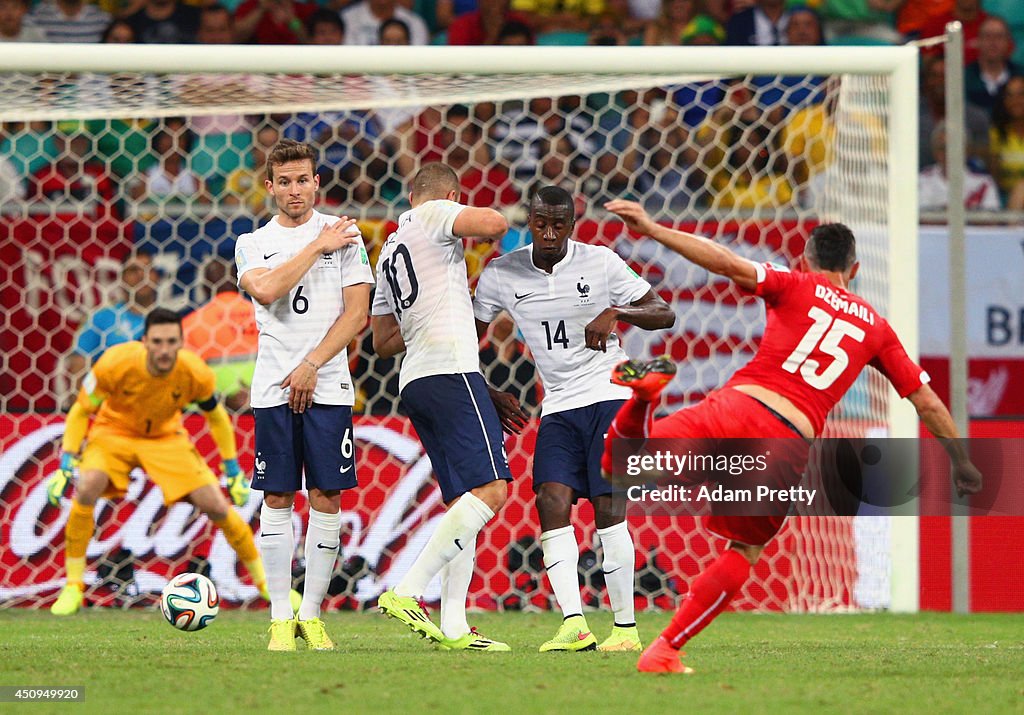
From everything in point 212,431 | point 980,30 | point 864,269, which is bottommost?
point 212,431

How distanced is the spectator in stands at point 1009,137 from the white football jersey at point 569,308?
634 cm

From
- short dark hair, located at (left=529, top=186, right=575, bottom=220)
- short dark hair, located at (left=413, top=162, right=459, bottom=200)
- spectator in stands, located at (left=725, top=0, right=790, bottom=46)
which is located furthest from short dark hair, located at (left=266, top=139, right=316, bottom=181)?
spectator in stands, located at (left=725, top=0, right=790, bottom=46)

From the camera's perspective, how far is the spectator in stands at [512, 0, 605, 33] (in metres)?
13.0

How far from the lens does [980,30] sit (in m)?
12.9

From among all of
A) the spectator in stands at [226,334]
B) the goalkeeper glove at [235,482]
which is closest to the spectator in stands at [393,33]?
the spectator in stands at [226,334]

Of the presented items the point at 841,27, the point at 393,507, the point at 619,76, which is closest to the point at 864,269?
the point at 619,76

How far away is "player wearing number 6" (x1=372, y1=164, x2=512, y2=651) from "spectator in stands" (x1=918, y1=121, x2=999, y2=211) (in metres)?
6.36

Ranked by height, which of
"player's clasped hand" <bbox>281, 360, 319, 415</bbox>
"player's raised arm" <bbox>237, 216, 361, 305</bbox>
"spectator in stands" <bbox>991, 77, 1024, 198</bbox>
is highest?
"spectator in stands" <bbox>991, 77, 1024, 198</bbox>

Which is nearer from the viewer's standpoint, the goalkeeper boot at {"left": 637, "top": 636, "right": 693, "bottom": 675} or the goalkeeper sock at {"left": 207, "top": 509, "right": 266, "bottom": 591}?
the goalkeeper boot at {"left": 637, "top": 636, "right": 693, "bottom": 675}

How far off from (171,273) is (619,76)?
124 inches

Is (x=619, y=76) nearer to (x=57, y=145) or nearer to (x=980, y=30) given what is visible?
(x=57, y=145)

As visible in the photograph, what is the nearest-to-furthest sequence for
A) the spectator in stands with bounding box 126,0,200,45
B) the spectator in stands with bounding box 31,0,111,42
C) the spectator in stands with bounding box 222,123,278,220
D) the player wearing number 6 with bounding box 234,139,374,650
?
the player wearing number 6 with bounding box 234,139,374,650 < the spectator in stands with bounding box 222,123,278,220 < the spectator in stands with bounding box 126,0,200,45 < the spectator in stands with bounding box 31,0,111,42

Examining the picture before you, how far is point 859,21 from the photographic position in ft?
43.2

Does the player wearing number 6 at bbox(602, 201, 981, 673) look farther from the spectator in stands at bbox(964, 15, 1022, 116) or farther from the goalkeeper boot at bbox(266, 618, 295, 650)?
the spectator in stands at bbox(964, 15, 1022, 116)
